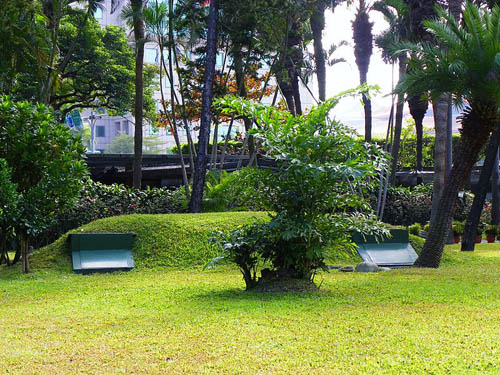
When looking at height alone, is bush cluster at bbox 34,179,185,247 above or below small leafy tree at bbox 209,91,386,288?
below

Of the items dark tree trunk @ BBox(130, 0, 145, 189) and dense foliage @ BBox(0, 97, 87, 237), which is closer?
dense foliage @ BBox(0, 97, 87, 237)

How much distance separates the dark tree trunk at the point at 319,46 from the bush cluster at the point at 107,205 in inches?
303

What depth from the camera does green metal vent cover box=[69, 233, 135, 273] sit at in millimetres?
12391

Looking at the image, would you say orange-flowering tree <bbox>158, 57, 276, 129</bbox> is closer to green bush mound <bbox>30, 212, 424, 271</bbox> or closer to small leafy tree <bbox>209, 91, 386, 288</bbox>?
green bush mound <bbox>30, 212, 424, 271</bbox>

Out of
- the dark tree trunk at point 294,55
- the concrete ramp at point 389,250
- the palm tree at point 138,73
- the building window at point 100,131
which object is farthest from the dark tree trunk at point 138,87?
the building window at point 100,131

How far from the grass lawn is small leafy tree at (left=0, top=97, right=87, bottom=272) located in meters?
2.13

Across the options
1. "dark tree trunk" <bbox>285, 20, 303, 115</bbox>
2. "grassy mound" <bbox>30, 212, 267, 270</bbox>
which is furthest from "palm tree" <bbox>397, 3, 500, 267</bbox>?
"dark tree trunk" <bbox>285, 20, 303, 115</bbox>

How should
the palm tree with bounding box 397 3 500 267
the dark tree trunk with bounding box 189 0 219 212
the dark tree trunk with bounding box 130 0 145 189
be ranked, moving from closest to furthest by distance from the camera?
the palm tree with bounding box 397 3 500 267 < the dark tree trunk with bounding box 189 0 219 212 < the dark tree trunk with bounding box 130 0 145 189

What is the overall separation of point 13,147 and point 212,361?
7.94 metres

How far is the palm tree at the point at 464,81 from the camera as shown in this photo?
11898 mm

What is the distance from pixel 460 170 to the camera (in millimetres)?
12578

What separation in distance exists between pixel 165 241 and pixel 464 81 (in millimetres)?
6762

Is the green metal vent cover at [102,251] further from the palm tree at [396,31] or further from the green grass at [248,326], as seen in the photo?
the palm tree at [396,31]

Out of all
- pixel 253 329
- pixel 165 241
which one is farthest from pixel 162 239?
pixel 253 329
